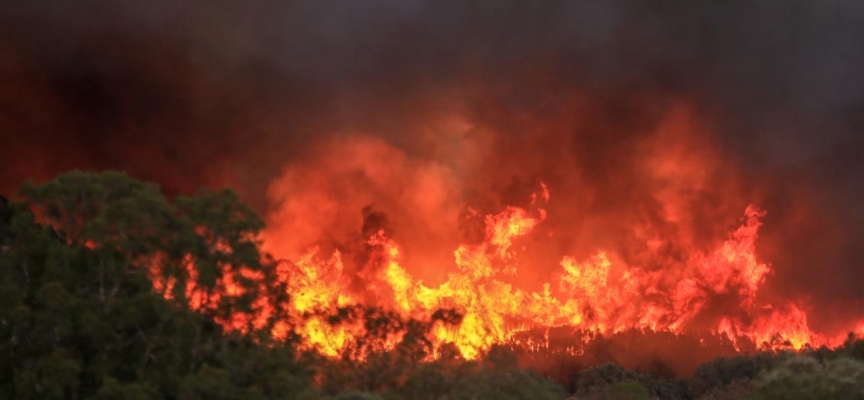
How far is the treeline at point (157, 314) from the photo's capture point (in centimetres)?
3111

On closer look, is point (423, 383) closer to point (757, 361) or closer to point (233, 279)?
point (233, 279)

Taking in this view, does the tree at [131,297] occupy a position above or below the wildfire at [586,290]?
below

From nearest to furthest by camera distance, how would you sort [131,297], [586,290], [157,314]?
[157,314]
[131,297]
[586,290]

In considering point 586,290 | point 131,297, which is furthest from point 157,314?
point 586,290

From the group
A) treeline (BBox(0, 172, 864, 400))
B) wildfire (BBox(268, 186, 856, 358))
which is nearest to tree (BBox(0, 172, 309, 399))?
treeline (BBox(0, 172, 864, 400))

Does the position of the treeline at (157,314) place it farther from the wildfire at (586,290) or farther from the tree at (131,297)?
the wildfire at (586,290)

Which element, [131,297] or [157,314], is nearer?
[157,314]

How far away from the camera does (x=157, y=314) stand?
104 feet

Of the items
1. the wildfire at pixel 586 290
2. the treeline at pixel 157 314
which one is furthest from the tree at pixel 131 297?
the wildfire at pixel 586 290

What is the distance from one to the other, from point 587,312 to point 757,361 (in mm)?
22062

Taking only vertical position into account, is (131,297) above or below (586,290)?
below

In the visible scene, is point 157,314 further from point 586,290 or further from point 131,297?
point 586,290

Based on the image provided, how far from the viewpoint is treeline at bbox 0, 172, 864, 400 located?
31109 mm

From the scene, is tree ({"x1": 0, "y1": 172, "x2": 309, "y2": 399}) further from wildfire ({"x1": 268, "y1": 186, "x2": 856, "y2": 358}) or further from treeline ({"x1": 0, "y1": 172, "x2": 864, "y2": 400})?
wildfire ({"x1": 268, "y1": 186, "x2": 856, "y2": 358})
